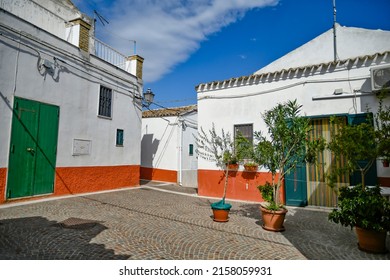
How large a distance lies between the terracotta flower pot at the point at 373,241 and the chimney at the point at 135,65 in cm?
1159

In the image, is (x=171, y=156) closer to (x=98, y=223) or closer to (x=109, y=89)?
(x=109, y=89)

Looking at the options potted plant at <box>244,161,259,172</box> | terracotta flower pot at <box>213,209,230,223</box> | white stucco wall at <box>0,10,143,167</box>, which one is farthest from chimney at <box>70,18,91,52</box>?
terracotta flower pot at <box>213,209,230,223</box>

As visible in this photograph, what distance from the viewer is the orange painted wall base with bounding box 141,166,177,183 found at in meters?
14.6

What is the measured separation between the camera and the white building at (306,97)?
23.0 ft

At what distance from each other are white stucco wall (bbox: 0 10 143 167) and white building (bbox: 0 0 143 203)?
0.03 metres

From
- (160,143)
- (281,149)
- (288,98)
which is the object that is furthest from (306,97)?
(160,143)

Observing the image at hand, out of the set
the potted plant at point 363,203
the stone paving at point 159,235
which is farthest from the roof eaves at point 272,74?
the stone paving at point 159,235

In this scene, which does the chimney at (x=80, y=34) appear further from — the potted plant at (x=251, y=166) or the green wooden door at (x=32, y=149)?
the potted plant at (x=251, y=166)

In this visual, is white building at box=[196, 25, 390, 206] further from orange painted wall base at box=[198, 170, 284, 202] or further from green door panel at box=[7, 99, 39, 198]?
green door panel at box=[7, 99, 39, 198]

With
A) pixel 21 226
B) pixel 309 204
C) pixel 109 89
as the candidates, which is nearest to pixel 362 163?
pixel 309 204

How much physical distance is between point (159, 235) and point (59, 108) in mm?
6478

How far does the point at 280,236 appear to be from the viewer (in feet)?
16.1

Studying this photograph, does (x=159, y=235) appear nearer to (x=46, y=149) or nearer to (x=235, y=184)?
(x=235, y=184)
